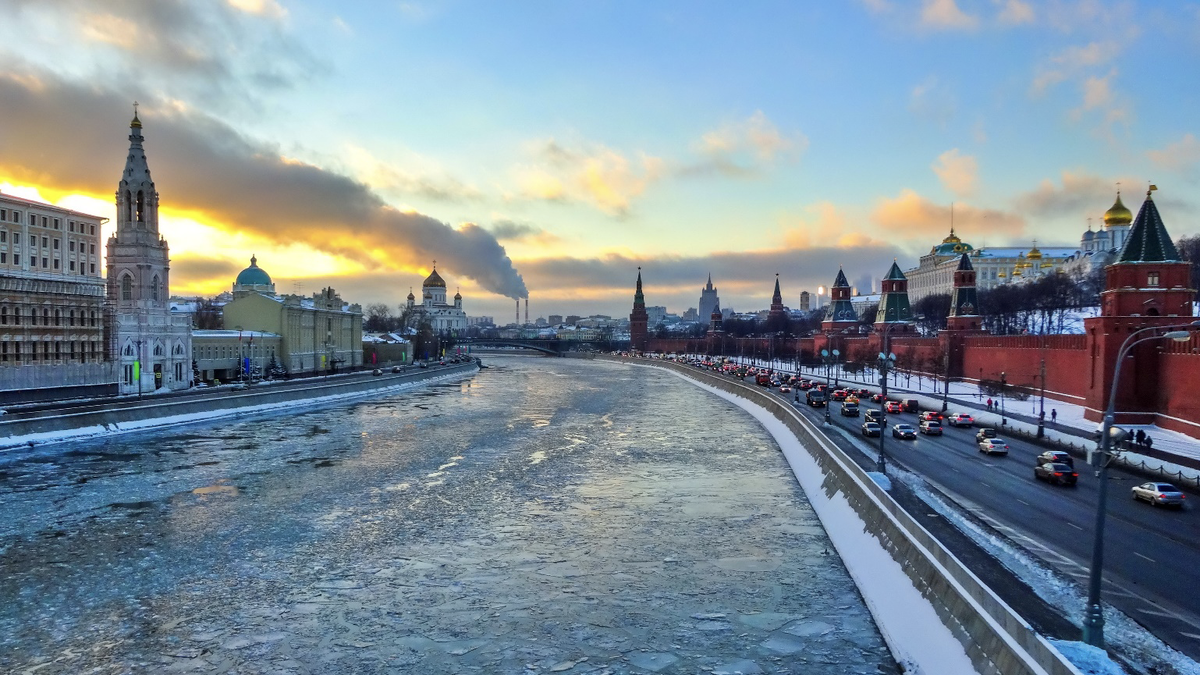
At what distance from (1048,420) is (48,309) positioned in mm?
51667

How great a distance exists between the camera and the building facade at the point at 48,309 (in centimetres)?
4100

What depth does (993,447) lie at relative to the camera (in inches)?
1069

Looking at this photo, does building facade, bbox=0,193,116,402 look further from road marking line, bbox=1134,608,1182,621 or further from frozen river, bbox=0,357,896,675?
road marking line, bbox=1134,608,1182,621

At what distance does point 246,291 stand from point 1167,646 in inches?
2980

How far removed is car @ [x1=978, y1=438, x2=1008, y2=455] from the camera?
2702cm

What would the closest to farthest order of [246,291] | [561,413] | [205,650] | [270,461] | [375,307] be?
[205,650] < [270,461] < [561,413] < [246,291] < [375,307]

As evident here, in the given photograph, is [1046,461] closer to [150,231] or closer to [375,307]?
[150,231]

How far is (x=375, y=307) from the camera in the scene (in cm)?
17362

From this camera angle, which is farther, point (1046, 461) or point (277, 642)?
Answer: point (1046, 461)

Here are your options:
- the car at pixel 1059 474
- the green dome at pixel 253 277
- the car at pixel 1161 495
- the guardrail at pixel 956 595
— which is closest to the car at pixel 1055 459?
the car at pixel 1059 474

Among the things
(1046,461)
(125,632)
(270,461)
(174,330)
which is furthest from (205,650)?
(174,330)

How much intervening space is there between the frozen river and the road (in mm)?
3877

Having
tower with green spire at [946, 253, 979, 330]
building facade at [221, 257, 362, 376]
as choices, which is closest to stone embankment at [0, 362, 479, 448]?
building facade at [221, 257, 362, 376]

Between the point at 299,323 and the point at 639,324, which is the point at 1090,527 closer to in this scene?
the point at 299,323
